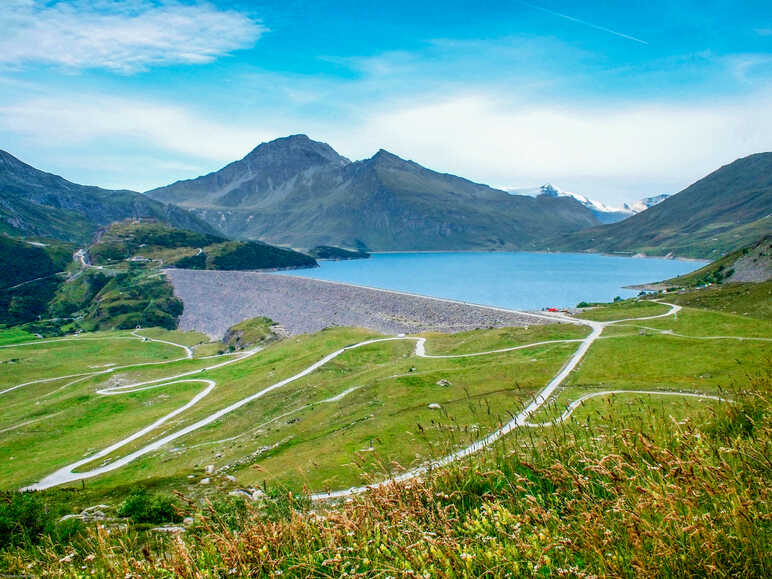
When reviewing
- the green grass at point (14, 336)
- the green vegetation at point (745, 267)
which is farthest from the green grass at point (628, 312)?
the green grass at point (14, 336)

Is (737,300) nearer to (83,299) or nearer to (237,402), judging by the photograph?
(237,402)

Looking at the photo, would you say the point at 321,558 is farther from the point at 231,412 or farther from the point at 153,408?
the point at 153,408

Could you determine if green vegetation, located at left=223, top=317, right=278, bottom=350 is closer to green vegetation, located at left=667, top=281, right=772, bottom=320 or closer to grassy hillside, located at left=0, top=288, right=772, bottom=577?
grassy hillside, located at left=0, top=288, right=772, bottom=577

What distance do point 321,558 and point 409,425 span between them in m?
20.0

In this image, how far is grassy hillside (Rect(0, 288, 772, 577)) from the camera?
4.89 m

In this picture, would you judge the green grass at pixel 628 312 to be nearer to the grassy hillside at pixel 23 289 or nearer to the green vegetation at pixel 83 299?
the green vegetation at pixel 83 299

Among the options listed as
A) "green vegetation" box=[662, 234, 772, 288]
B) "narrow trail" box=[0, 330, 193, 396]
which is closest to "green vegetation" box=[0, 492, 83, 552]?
"narrow trail" box=[0, 330, 193, 396]

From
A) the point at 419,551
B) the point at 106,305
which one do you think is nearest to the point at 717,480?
the point at 419,551

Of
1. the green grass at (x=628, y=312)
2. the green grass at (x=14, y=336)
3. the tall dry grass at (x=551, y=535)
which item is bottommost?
the green grass at (x=14, y=336)

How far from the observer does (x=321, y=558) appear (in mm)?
5633

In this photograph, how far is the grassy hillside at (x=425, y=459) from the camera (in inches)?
193

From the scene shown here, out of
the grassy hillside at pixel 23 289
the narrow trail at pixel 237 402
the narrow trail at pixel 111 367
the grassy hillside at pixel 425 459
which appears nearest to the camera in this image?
the grassy hillside at pixel 425 459

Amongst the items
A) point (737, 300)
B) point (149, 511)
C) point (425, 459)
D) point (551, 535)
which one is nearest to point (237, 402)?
point (149, 511)

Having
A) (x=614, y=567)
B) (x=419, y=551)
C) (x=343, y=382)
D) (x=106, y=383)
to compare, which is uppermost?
(x=614, y=567)
